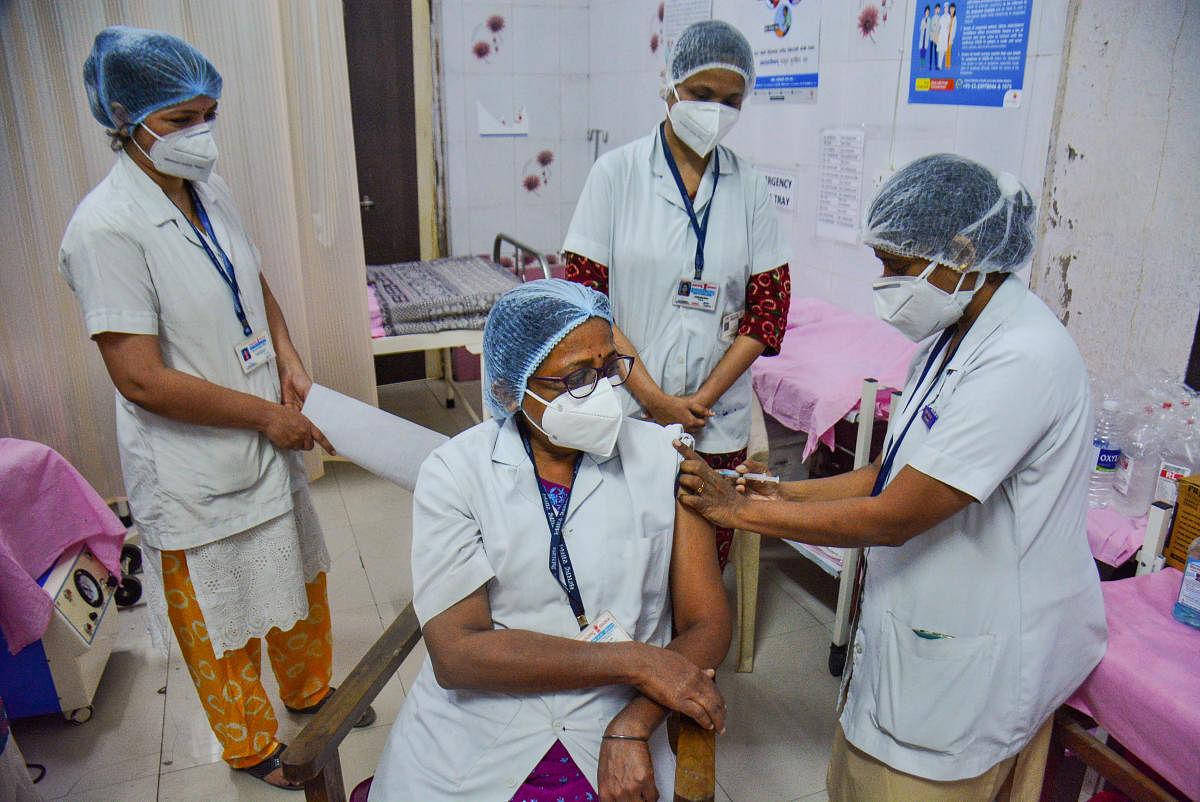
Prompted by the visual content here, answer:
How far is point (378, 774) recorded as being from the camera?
54.6 inches

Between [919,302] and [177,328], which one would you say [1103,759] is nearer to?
[919,302]

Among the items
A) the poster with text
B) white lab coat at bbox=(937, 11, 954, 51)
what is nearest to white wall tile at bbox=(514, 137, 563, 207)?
the poster with text

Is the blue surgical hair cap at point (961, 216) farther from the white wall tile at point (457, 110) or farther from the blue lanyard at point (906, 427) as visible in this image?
the white wall tile at point (457, 110)

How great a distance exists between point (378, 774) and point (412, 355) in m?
3.87

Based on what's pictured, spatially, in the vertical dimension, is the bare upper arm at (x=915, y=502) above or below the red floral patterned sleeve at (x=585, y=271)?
below

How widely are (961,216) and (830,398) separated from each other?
1.18 meters

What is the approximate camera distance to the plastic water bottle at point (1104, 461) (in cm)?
181

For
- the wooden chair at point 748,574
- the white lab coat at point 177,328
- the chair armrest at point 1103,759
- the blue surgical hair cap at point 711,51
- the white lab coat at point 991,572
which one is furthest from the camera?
the wooden chair at point 748,574

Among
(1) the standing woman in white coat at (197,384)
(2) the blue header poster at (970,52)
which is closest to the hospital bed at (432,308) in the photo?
(1) the standing woman in white coat at (197,384)

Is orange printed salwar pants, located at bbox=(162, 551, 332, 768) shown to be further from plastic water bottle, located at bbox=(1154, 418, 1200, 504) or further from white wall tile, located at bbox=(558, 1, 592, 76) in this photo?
white wall tile, located at bbox=(558, 1, 592, 76)

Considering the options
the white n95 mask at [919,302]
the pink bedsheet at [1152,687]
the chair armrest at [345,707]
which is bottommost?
the chair armrest at [345,707]

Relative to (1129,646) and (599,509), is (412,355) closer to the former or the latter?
(599,509)

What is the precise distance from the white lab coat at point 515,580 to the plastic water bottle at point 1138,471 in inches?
41.8

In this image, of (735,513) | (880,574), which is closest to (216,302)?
(735,513)
